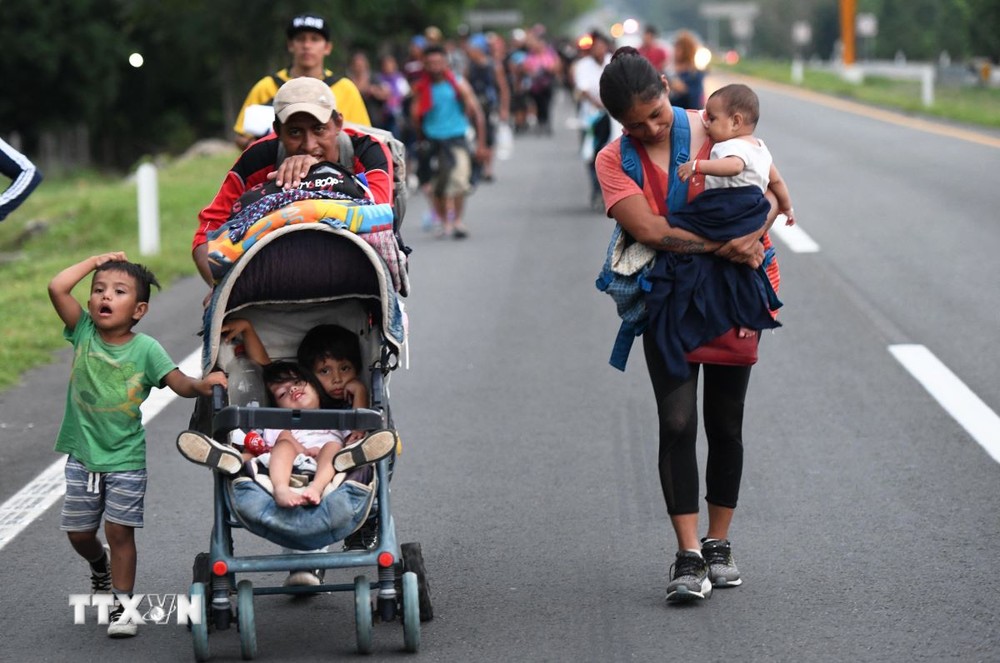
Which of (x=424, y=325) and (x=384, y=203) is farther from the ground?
(x=384, y=203)

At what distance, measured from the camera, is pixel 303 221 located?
17.9 ft

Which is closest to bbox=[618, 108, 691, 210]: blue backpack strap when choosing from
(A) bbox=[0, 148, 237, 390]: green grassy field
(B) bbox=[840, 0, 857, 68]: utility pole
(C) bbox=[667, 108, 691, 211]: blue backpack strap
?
(C) bbox=[667, 108, 691, 211]: blue backpack strap

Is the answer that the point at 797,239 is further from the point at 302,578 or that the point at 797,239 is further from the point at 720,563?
the point at 302,578

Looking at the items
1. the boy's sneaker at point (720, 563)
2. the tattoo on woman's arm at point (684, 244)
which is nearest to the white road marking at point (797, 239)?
the boy's sneaker at point (720, 563)

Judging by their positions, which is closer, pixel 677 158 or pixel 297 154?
pixel 677 158

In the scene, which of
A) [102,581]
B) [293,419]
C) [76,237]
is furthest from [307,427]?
[76,237]

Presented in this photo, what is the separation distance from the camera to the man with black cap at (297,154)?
5.88m

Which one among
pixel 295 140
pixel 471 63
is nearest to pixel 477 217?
pixel 471 63

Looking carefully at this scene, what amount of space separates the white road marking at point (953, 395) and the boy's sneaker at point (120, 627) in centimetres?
404

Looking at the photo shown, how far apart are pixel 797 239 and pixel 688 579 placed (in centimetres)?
1090

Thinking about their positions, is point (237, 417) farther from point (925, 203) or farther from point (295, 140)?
point (925, 203)

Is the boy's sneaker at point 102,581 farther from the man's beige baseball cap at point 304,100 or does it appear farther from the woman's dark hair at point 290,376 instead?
the man's beige baseball cap at point 304,100

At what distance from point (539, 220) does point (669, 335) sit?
1325 centimetres

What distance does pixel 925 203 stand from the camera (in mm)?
18469
